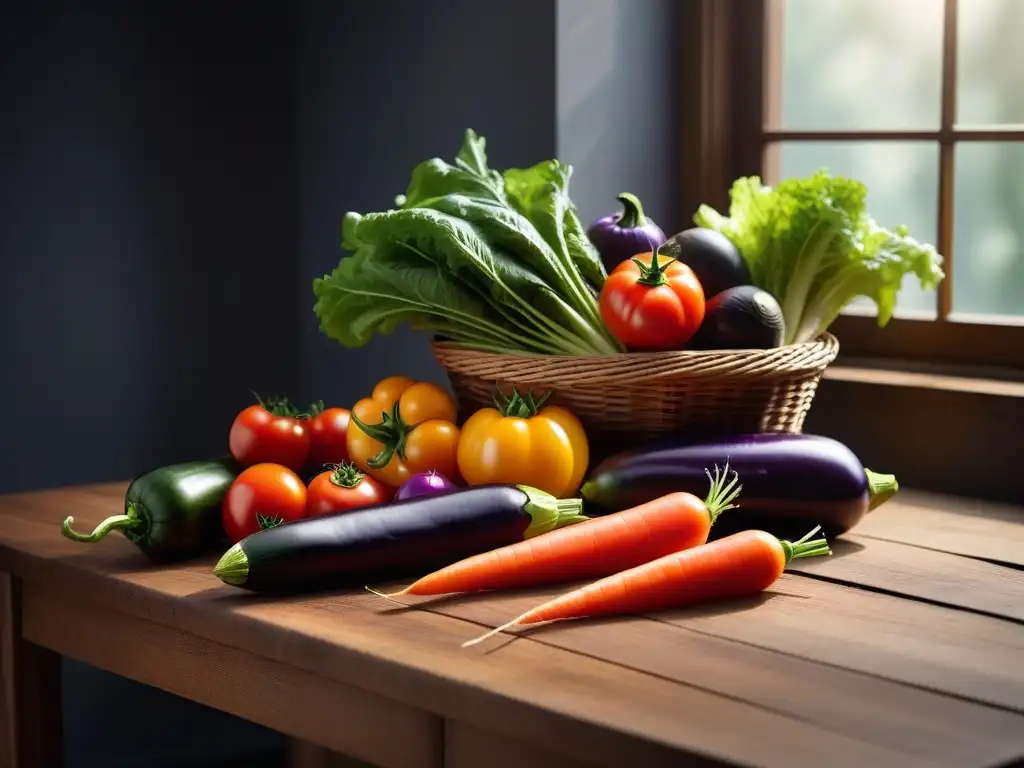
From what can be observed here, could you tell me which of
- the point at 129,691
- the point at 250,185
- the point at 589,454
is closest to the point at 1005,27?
the point at 589,454

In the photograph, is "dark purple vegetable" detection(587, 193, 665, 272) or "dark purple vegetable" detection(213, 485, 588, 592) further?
"dark purple vegetable" detection(587, 193, 665, 272)

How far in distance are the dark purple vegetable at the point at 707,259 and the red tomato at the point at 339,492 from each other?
0.43 meters

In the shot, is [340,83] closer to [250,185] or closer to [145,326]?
[250,185]

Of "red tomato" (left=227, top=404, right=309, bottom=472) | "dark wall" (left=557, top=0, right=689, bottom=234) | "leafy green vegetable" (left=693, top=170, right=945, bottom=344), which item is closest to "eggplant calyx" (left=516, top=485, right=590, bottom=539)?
"red tomato" (left=227, top=404, right=309, bottom=472)

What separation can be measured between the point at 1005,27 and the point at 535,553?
1039mm

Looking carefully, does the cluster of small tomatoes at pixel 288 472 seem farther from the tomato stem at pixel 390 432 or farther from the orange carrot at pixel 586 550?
the orange carrot at pixel 586 550

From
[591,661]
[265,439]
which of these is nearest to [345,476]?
[265,439]

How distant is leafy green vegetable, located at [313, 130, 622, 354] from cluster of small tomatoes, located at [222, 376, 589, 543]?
91mm

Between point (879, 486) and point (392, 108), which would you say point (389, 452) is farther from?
point (392, 108)

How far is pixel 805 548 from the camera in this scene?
145 cm

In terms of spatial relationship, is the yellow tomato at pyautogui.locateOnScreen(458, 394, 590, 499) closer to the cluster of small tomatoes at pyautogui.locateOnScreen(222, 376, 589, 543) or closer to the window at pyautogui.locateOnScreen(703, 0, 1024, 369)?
the cluster of small tomatoes at pyautogui.locateOnScreen(222, 376, 589, 543)

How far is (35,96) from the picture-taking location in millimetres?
2166

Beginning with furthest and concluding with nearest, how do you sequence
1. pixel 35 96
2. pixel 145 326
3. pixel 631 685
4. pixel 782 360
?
pixel 145 326 < pixel 35 96 < pixel 782 360 < pixel 631 685

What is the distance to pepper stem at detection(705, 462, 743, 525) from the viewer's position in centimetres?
144
